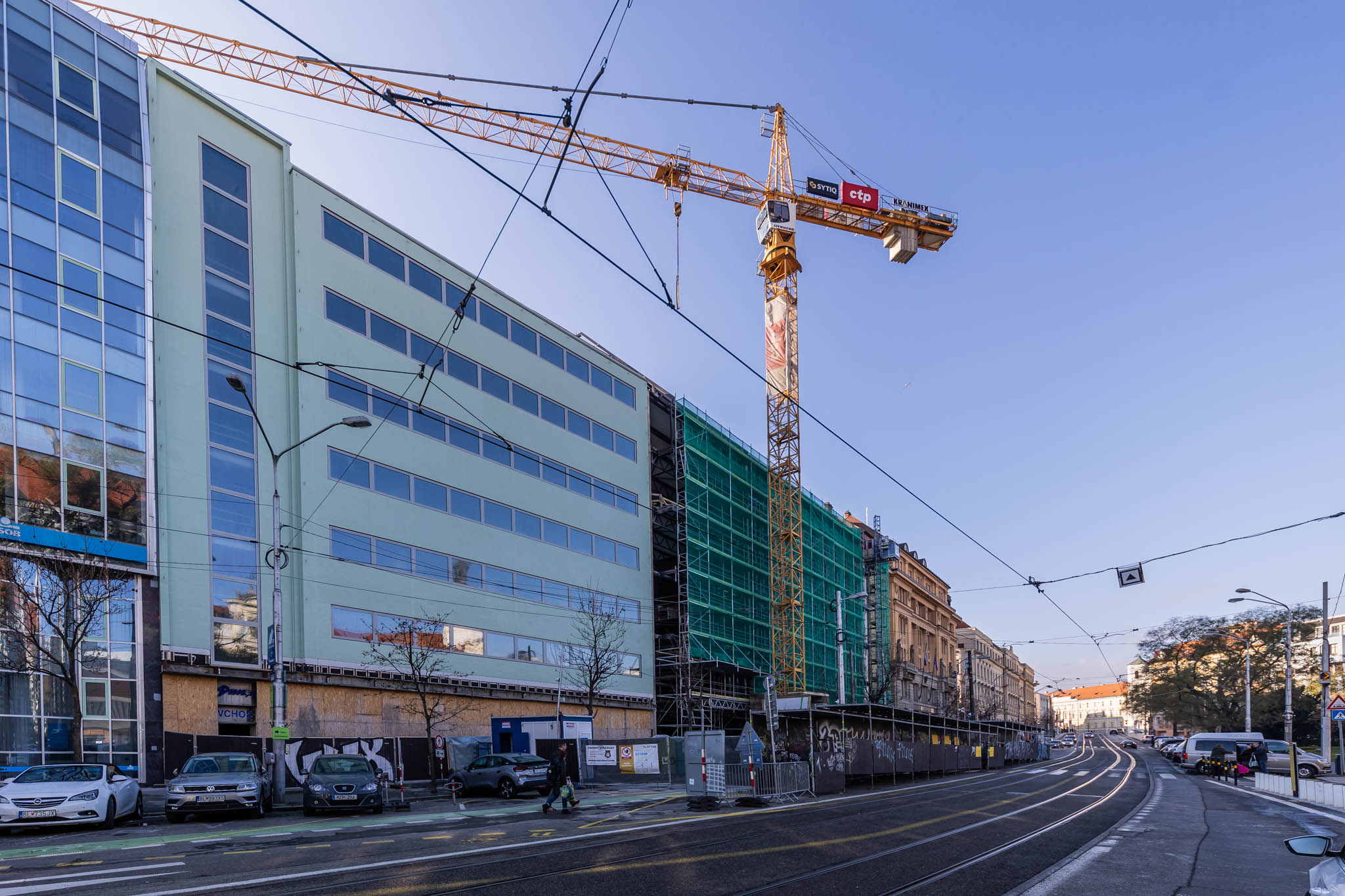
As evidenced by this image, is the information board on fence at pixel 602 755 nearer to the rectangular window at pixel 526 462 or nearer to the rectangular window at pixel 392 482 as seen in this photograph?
the rectangular window at pixel 392 482

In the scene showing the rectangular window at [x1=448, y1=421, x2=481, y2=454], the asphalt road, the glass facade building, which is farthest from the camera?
the rectangular window at [x1=448, y1=421, x2=481, y2=454]

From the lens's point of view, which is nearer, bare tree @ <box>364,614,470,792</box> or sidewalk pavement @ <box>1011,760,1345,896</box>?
sidewalk pavement @ <box>1011,760,1345,896</box>

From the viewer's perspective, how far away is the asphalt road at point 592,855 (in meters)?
10.3

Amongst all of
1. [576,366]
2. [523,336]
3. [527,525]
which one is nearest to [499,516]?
[527,525]

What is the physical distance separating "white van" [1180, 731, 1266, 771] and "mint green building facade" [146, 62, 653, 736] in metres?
31.7

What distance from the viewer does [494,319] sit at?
4553cm

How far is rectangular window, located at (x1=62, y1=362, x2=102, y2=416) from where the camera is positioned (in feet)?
95.0

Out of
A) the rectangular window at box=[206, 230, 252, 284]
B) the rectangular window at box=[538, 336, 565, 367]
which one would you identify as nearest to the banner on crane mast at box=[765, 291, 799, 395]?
the rectangular window at box=[538, 336, 565, 367]

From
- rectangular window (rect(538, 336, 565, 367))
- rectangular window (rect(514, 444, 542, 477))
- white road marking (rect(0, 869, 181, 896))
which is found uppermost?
rectangular window (rect(538, 336, 565, 367))

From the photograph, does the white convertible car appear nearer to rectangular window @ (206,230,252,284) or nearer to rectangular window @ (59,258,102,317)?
rectangular window @ (59,258,102,317)

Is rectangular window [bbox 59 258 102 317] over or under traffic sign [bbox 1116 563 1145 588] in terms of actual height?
over

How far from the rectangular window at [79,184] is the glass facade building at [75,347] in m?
0.03

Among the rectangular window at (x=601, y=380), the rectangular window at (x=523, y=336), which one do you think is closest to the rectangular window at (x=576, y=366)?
the rectangular window at (x=601, y=380)

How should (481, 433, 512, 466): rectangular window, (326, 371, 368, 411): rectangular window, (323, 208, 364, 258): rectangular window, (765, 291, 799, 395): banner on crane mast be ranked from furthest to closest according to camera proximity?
(765, 291, 799, 395): banner on crane mast, (481, 433, 512, 466): rectangular window, (323, 208, 364, 258): rectangular window, (326, 371, 368, 411): rectangular window
